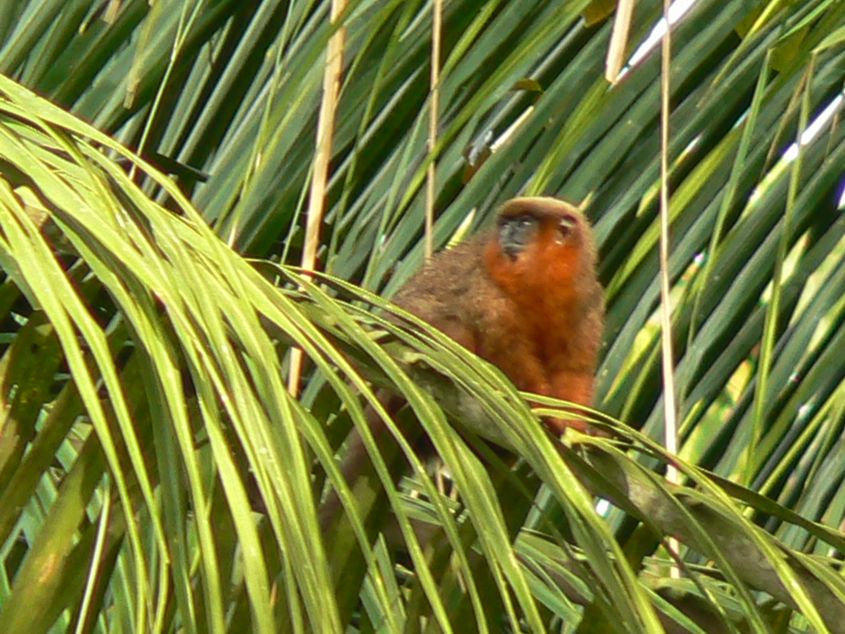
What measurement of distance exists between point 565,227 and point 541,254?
69 mm

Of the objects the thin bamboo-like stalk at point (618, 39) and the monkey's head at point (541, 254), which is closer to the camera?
the thin bamboo-like stalk at point (618, 39)

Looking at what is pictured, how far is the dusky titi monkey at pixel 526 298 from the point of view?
8.92 ft

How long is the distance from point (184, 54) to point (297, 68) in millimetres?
180

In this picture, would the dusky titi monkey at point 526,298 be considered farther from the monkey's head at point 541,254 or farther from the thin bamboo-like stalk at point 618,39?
the thin bamboo-like stalk at point 618,39

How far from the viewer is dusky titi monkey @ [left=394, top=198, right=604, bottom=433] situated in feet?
8.92

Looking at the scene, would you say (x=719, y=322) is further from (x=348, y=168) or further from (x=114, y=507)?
(x=114, y=507)

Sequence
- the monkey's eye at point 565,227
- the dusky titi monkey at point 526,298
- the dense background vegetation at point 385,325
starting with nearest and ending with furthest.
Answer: the dense background vegetation at point 385,325 → the dusky titi monkey at point 526,298 → the monkey's eye at point 565,227

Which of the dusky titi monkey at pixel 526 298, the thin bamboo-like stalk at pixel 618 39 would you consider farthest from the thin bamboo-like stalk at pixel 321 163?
the dusky titi monkey at pixel 526 298

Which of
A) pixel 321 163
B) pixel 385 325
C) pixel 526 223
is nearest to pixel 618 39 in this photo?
pixel 321 163

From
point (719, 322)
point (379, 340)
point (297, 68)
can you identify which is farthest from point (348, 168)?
point (379, 340)

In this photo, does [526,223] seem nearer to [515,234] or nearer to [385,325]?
[515,234]

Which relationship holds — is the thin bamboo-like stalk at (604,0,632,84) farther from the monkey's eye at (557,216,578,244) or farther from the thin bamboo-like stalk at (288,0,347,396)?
the monkey's eye at (557,216,578,244)

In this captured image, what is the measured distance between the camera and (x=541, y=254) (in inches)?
113

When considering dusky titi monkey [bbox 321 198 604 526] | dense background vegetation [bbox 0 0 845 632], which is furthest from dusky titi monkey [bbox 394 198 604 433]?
dense background vegetation [bbox 0 0 845 632]
